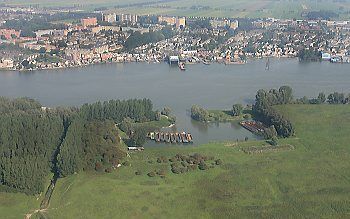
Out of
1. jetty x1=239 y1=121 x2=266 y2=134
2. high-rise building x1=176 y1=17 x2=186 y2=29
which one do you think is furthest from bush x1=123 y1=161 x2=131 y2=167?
high-rise building x1=176 y1=17 x2=186 y2=29

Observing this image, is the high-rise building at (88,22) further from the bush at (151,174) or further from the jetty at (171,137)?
the bush at (151,174)

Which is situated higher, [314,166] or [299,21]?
[299,21]

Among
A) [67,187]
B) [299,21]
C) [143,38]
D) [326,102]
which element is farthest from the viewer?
[299,21]

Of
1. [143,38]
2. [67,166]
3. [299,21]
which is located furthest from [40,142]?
[299,21]

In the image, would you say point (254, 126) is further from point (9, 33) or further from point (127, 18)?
point (127, 18)

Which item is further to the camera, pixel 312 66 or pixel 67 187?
pixel 312 66

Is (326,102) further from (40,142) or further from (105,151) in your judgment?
(40,142)

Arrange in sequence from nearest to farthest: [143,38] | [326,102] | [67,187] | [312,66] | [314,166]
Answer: [67,187], [314,166], [326,102], [312,66], [143,38]

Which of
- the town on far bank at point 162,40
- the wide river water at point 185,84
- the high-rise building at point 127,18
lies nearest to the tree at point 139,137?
the wide river water at point 185,84
